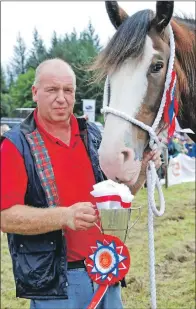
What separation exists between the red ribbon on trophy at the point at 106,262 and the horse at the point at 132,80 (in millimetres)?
297

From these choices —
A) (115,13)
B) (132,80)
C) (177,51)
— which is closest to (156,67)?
(132,80)

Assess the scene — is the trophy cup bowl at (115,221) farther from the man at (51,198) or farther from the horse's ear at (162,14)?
the horse's ear at (162,14)

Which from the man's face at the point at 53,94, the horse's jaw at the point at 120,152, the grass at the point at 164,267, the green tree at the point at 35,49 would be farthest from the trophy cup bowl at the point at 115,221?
the green tree at the point at 35,49

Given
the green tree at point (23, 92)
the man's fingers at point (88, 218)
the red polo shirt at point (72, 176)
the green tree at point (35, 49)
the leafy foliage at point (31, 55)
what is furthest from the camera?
the green tree at point (35, 49)

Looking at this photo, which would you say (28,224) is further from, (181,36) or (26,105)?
(26,105)

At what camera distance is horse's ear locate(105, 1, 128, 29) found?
2.19 m

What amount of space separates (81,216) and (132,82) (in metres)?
0.65

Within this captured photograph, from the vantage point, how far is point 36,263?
6.59 ft

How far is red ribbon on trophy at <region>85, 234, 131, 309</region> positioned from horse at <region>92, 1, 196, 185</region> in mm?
297

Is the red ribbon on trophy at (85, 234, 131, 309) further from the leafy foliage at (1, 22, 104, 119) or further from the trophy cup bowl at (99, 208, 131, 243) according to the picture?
the leafy foliage at (1, 22, 104, 119)

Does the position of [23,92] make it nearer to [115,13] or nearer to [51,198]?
[115,13]

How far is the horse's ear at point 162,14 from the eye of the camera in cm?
199

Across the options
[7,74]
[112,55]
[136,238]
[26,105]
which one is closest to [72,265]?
[112,55]

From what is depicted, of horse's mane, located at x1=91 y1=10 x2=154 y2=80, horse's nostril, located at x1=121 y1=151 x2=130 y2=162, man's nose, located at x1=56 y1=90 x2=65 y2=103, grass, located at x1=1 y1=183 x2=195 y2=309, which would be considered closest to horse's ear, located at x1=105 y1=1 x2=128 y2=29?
horse's mane, located at x1=91 y1=10 x2=154 y2=80
